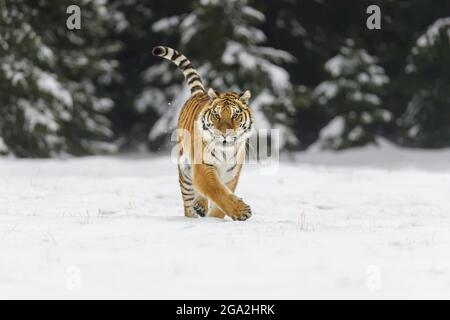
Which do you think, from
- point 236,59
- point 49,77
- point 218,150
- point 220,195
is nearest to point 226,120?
point 218,150

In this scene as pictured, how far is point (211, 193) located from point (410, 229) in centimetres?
186

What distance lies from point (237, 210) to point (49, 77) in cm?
1165

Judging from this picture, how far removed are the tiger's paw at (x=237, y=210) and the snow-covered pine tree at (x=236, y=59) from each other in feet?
34.6

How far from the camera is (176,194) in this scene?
36.8 ft

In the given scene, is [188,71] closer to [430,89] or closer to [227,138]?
[227,138]

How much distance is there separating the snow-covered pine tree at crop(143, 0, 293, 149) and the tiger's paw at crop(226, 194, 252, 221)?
10536 mm

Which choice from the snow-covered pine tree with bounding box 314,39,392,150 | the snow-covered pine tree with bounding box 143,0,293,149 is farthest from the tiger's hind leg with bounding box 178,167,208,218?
the snow-covered pine tree with bounding box 314,39,392,150

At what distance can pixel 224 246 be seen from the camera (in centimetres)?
621

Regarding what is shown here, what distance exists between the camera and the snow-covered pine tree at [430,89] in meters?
20.5

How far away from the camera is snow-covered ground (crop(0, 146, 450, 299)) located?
17.1 feet

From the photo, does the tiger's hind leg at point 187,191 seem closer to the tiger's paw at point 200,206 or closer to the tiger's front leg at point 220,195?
the tiger's paw at point 200,206

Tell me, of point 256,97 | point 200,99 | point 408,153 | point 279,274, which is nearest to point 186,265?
point 279,274

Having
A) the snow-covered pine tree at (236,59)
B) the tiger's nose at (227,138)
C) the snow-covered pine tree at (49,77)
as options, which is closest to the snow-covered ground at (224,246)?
the tiger's nose at (227,138)
